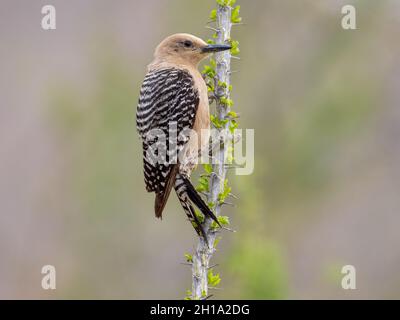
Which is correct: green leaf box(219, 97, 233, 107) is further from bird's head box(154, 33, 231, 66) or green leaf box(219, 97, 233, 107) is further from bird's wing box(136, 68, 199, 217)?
bird's head box(154, 33, 231, 66)

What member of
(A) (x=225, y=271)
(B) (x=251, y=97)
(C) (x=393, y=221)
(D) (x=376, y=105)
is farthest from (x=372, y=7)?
(A) (x=225, y=271)

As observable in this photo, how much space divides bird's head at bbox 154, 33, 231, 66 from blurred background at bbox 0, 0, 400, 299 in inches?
103

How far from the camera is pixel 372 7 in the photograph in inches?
420

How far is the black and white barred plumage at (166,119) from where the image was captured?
688 cm

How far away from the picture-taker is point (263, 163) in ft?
32.3

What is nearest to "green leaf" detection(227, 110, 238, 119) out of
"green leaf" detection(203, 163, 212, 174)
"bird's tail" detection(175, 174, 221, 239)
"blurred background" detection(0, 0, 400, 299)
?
"green leaf" detection(203, 163, 212, 174)

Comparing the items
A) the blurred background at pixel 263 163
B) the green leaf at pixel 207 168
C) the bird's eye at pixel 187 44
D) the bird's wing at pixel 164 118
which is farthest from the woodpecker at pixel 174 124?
the blurred background at pixel 263 163

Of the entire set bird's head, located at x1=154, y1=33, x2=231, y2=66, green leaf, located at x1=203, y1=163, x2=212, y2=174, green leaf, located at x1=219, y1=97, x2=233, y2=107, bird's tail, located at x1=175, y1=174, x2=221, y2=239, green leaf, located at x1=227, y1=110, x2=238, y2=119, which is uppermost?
bird's head, located at x1=154, y1=33, x2=231, y2=66

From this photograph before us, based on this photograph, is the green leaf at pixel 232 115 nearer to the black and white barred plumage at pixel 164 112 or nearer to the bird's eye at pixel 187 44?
the black and white barred plumage at pixel 164 112

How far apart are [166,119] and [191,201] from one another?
85 centimetres

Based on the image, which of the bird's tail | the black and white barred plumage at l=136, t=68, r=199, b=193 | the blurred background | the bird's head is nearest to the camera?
the bird's tail

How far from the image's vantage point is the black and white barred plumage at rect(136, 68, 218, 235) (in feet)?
22.6

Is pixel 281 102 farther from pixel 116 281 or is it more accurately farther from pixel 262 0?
pixel 116 281

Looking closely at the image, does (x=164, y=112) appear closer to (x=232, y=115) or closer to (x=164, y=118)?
(x=164, y=118)
